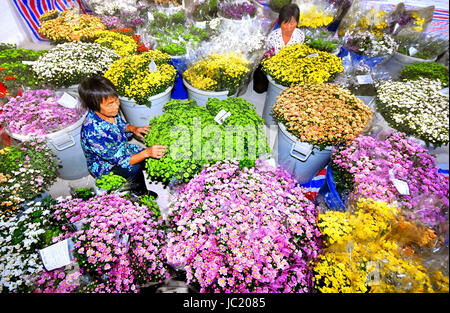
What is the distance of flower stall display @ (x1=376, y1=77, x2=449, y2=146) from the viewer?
2510 millimetres

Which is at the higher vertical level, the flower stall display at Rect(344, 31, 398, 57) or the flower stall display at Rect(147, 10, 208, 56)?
the flower stall display at Rect(147, 10, 208, 56)

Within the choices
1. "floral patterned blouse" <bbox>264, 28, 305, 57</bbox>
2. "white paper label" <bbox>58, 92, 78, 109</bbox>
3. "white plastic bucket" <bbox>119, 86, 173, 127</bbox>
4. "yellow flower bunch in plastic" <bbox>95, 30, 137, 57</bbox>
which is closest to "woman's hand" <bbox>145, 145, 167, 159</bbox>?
"white plastic bucket" <bbox>119, 86, 173, 127</bbox>

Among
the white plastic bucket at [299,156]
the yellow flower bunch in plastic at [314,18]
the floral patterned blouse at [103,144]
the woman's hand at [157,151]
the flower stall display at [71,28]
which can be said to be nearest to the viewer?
the woman's hand at [157,151]

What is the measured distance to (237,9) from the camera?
5719mm

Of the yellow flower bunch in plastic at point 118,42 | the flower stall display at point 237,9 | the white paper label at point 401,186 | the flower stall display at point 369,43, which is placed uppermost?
the flower stall display at point 237,9

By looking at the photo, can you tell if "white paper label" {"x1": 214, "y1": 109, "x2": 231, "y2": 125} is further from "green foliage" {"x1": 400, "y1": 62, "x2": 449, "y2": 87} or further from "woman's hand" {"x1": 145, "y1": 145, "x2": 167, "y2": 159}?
"green foliage" {"x1": 400, "y1": 62, "x2": 449, "y2": 87}

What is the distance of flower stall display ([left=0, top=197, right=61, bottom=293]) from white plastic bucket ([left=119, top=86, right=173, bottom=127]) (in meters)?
2.19

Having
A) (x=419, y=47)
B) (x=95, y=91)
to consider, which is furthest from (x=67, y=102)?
(x=419, y=47)

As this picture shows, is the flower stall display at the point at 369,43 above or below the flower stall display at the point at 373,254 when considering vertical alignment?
above

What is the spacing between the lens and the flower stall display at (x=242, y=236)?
5.33 ft

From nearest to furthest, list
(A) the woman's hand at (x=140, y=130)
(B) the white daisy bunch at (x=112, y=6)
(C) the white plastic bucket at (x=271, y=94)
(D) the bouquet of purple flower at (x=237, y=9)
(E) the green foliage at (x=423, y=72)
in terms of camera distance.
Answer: (A) the woman's hand at (x=140, y=130) < (E) the green foliage at (x=423, y=72) < (C) the white plastic bucket at (x=271, y=94) < (D) the bouquet of purple flower at (x=237, y=9) < (B) the white daisy bunch at (x=112, y=6)

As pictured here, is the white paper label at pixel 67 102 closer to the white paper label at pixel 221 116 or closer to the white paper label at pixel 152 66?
the white paper label at pixel 152 66

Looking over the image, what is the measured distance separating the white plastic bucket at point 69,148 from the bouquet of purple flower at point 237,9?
176 inches

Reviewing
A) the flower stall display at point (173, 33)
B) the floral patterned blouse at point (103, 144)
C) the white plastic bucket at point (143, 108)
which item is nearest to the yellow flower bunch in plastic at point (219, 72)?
the white plastic bucket at point (143, 108)
